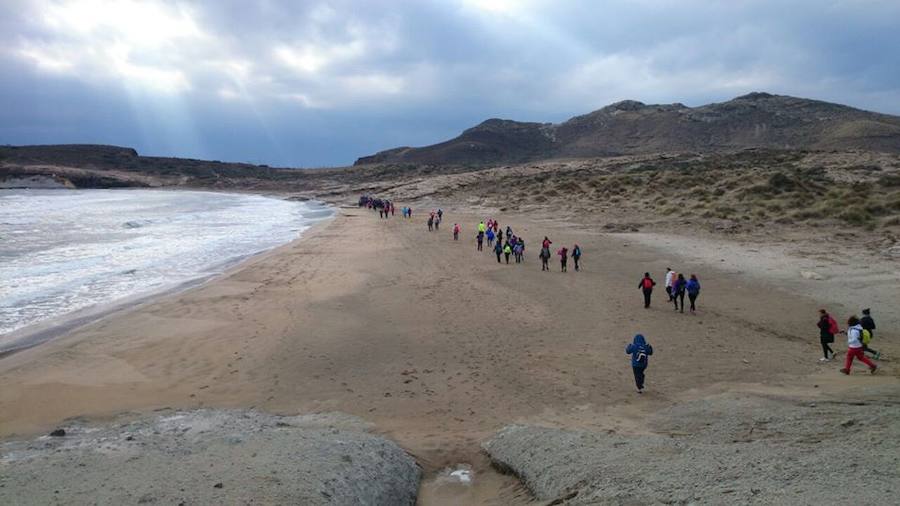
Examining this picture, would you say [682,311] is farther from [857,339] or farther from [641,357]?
[641,357]

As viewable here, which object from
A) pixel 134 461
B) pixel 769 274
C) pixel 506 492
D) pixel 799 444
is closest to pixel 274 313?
pixel 134 461

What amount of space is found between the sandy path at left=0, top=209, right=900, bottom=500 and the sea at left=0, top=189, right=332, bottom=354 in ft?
8.36

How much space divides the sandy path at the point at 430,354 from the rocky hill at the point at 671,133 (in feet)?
241

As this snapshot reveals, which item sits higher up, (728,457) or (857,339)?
(857,339)

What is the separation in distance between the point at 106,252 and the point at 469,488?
27.5 metres

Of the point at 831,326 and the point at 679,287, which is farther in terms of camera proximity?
the point at 679,287

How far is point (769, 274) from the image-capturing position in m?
20.1

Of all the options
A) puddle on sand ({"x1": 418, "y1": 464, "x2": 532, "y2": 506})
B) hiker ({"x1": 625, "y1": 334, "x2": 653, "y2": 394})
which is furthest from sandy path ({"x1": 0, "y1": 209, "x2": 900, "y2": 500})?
hiker ({"x1": 625, "y1": 334, "x2": 653, "y2": 394})

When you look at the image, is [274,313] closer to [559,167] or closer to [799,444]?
[799,444]

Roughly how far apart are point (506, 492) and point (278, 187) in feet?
348

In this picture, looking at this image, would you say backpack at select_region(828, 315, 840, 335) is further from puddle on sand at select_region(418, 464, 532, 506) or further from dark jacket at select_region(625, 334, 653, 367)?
puddle on sand at select_region(418, 464, 532, 506)

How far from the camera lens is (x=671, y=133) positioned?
110938mm

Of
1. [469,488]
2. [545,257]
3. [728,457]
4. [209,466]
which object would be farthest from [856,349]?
[545,257]

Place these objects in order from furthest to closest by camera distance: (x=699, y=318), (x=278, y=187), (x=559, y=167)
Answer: (x=278, y=187), (x=559, y=167), (x=699, y=318)
